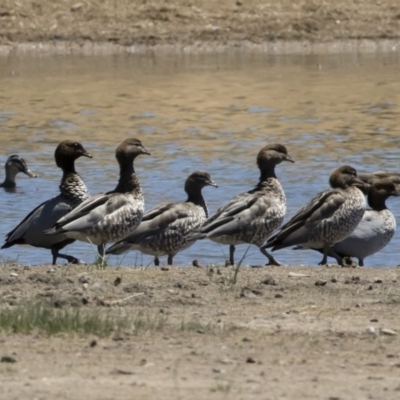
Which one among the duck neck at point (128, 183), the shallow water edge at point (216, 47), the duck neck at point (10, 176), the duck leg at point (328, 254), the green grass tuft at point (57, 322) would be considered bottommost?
the duck neck at point (10, 176)

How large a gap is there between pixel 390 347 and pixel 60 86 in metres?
21.7

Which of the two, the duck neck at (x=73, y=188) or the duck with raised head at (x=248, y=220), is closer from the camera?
the duck with raised head at (x=248, y=220)

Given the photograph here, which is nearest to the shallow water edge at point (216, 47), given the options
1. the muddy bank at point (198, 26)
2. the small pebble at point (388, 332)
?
the muddy bank at point (198, 26)

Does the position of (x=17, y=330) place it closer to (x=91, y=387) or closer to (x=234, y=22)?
(x=91, y=387)

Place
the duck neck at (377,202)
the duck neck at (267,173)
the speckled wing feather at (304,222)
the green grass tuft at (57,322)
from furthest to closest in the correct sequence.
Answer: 1. the duck neck at (377,202)
2. the duck neck at (267,173)
3. the speckled wing feather at (304,222)
4. the green grass tuft at (57,322)

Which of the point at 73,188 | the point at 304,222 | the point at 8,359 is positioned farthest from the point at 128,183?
the point at 8,359

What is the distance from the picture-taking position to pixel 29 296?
8.13 meters

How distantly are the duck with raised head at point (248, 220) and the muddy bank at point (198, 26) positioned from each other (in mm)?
22100

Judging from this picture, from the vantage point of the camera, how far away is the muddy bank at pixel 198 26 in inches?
1313

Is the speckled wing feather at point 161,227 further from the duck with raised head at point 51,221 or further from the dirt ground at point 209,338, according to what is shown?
the dirt ground at point 209,338

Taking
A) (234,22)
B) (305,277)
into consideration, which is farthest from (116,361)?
(234,22)

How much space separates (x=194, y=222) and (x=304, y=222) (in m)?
1.07

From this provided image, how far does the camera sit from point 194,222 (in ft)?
38.6

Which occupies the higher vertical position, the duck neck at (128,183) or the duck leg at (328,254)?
the duck neck at (128,183)
